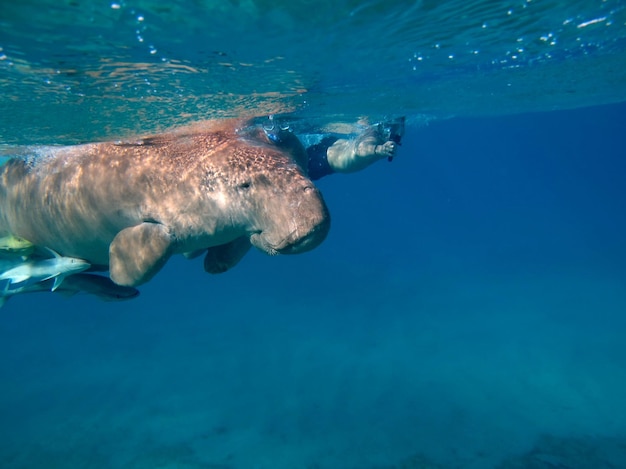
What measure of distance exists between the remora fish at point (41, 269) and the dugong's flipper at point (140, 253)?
1.35 m

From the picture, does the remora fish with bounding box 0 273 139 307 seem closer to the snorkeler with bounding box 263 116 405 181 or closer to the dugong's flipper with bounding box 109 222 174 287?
the dugong's flipper with bounding box 109 222 174 287

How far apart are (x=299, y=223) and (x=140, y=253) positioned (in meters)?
1.64

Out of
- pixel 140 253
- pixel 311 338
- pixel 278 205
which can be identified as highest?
pixel 278 205

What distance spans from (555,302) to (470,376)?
552 inches

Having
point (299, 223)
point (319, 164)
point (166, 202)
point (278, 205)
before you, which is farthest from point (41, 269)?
point (319, 164)

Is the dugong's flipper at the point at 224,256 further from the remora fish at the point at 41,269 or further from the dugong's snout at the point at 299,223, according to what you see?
the remora fish at the point at 41,269

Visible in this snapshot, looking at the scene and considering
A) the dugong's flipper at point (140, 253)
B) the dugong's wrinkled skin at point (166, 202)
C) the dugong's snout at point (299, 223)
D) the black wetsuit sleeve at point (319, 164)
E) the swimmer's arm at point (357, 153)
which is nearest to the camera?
the dugong's snout at point (299, 223)

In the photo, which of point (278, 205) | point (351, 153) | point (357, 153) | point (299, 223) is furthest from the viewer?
point (351, 153)

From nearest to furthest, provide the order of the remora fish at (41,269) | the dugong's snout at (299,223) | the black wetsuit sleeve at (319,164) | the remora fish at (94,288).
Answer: the dugong's snout at (299,223) < the remora fish at (41,269) < the remora fish at (94,288) < the black wetsuit sleeve at (319,164)

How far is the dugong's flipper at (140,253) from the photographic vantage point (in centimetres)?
361

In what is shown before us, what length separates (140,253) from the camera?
3.63 metres

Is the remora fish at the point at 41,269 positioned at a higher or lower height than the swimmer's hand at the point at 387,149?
lower

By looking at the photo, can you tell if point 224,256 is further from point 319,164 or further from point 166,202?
point 319,164

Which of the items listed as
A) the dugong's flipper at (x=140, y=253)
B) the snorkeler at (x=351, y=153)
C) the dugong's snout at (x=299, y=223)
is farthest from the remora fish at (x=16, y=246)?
the snorkeler at (x=351, y=153)
